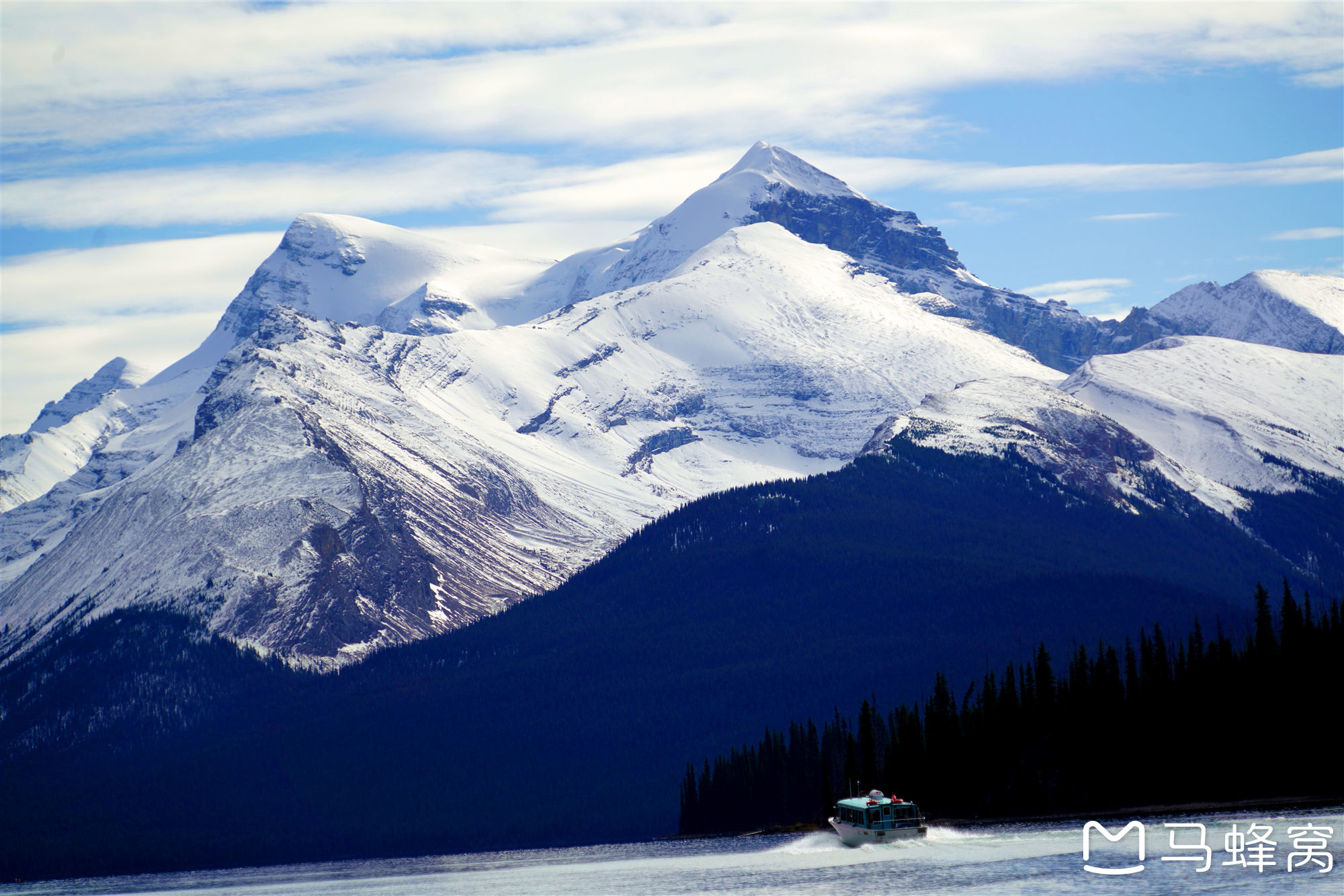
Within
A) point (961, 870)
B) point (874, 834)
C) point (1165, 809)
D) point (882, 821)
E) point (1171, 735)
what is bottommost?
point (961, 870)

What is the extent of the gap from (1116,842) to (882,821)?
29.7 meters

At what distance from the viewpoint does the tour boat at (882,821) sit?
16975 centimetres

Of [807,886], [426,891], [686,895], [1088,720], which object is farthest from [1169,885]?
[426,891]

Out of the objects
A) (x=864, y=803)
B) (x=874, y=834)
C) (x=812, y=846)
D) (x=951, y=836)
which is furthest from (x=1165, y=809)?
(x=812, y=846)

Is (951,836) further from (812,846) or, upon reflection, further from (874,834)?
(812,846)

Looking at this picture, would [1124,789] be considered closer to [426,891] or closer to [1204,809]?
[1204,809]

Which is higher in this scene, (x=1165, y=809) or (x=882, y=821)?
(x=1165, y=809)

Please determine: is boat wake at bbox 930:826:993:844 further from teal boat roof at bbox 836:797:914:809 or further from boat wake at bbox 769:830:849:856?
boat wake at bbox 769:830:849:856

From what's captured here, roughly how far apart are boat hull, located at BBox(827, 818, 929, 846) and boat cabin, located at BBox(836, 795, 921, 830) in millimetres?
334

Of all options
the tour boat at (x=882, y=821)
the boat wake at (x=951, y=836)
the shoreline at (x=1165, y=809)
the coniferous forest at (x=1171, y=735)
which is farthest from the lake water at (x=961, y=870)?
the coniferous forest at (x=1171, y=735)

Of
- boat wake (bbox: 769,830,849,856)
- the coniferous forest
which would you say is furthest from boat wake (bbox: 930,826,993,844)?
the coniferous forest

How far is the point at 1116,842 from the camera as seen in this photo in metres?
146

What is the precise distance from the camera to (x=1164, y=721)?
179 meters

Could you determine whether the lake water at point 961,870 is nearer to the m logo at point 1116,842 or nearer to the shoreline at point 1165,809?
the m logo at point 1116,842
